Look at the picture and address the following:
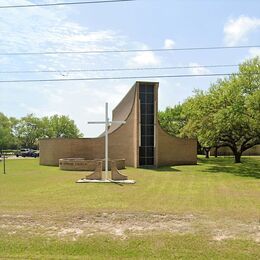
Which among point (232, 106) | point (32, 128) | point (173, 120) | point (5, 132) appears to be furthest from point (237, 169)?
point (32, 128)

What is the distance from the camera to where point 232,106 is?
2986cm

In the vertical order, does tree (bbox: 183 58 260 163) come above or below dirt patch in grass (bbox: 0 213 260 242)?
above

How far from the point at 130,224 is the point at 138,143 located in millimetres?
26676

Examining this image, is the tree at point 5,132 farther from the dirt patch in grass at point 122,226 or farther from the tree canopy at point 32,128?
the dirt patch in grass at point 122,226

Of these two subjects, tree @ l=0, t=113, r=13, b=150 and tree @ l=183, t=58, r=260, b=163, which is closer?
tree @ l=183, t=58, r=260, b=163

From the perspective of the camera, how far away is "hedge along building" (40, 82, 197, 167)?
37.8 meters

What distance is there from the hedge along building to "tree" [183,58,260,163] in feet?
14.3

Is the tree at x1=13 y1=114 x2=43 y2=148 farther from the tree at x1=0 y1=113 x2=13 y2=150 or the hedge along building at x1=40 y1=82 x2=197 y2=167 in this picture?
the hedge along building at x1=40 y1=82 x2=197 y2=167

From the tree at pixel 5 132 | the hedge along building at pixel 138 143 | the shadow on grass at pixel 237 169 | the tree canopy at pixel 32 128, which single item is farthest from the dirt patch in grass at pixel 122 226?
the tree canopy at pixel 32 128

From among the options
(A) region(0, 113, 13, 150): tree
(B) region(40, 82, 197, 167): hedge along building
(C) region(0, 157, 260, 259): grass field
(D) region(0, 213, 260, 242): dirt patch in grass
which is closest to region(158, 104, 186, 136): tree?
(B) region(40, 82, 197, 167): hedge along building

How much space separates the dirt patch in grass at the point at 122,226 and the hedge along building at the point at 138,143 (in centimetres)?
2543

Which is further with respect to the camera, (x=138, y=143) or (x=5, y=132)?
(x=5, y=132)

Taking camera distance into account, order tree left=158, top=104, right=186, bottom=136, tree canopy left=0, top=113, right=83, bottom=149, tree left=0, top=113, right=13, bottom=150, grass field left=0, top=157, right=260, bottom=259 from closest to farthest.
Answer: grass field left=0, top=157, right=260, bottom=259 < tree left=158, top=104, right=186, bottom=136 < tree left=0, top=113, right=13, bottom=150 < tree canopy left=0, top=113, right=83, bottom=149

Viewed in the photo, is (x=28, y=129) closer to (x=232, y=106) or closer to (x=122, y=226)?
(x=232, y=106)
